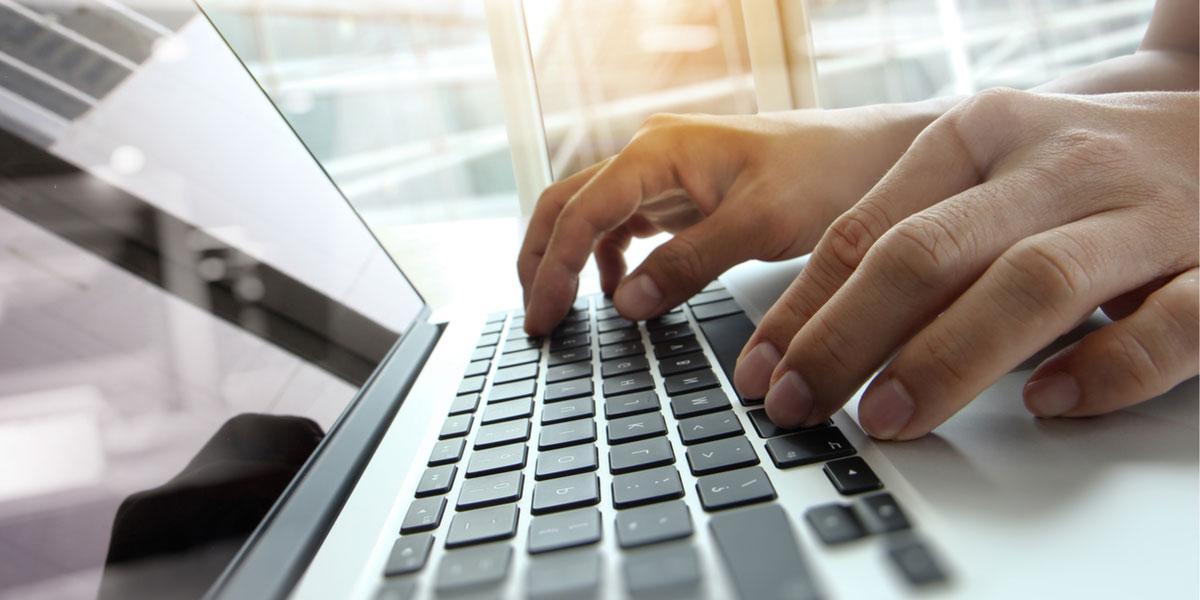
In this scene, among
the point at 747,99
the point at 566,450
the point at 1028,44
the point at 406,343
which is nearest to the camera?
the point at 566,450

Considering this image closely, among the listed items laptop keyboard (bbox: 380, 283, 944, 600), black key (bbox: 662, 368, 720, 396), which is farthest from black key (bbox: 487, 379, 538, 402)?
black key (bbox: 662, 368, 720, 396)

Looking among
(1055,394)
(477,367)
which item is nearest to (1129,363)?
(1055,394)

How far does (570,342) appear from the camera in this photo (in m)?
0.62

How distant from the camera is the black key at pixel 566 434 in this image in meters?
0.38

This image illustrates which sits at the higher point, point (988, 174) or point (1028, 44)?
point (1028, 44)

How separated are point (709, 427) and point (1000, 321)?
5.7 inches

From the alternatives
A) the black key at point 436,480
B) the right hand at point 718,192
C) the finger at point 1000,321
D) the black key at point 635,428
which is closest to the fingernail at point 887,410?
the finger at point 1000,321

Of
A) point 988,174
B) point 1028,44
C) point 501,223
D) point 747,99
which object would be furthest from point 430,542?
point 1028,44

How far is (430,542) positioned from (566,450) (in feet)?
0.31

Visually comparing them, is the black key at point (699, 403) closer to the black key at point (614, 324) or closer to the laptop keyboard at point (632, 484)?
the laptop keyboard at point (632, 484)

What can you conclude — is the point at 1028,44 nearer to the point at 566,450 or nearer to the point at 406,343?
the point at 406,343

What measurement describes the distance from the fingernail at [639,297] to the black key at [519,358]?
0.29 feet

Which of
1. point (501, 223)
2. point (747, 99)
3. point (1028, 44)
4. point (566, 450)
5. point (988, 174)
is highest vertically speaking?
point (747, 99)

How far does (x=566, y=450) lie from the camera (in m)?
0.37
